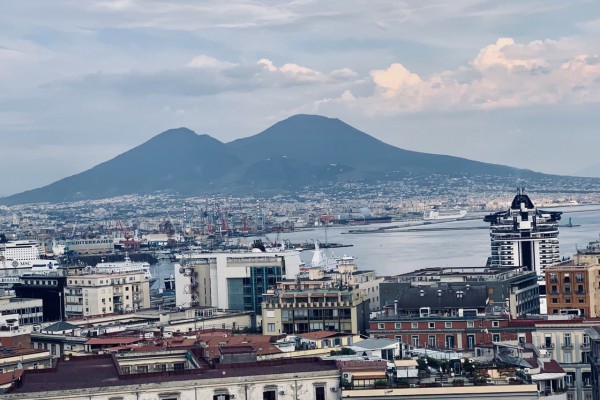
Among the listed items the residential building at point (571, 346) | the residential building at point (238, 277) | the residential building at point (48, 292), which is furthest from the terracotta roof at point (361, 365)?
the residential building at point (48, 292)

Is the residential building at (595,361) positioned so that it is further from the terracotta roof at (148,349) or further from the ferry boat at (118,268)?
the ferry boat at (118,268)

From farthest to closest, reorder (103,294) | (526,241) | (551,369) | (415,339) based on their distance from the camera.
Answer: (526,241) < (103,294) < (415,339) < (551,369)

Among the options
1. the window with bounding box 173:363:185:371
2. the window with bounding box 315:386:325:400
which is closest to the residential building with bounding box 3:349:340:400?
the window with bounding box 315:386:325:400

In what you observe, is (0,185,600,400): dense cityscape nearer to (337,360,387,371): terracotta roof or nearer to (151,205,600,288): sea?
(337,360,387,371): terracotta roof

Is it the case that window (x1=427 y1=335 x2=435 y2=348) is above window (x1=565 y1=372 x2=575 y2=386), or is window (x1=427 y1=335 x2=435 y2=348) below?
above

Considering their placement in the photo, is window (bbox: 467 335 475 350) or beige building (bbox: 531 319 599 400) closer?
beige building (bbox: 531 319 599 400)

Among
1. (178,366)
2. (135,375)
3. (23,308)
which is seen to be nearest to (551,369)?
(135,375)

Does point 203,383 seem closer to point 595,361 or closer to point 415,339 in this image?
point 595,361
